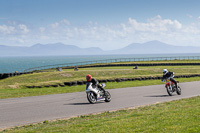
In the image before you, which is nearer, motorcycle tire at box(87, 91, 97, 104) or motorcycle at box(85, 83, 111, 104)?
motorcycle at box(85, 83, 111, 104)

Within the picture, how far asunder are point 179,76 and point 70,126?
29.1m

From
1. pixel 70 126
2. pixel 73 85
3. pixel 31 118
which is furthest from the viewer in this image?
pixel 73 85

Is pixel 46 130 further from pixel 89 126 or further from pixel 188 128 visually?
pixel 188 128

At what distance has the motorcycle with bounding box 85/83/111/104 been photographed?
14.8m

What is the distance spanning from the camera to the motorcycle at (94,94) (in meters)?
14.8

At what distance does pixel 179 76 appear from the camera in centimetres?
3606

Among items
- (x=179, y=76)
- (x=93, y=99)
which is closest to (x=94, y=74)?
(x=179, y=76)

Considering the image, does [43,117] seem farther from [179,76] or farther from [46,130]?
[179,76]

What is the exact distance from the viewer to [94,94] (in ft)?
49.8

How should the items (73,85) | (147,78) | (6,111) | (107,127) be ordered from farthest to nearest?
1. (147,78)
2. (73,85)
3. (6,111)
4. (107,127)

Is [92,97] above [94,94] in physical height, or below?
below

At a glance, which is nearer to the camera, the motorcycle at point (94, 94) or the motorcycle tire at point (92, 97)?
the motorcycle at point (94, 94)

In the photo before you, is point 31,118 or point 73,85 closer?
point 31,118

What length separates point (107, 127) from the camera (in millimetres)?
8312
